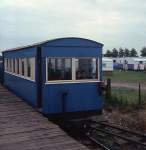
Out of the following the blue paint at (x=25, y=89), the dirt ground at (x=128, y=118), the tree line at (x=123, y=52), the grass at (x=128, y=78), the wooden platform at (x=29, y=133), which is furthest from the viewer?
the tree line at (x=123, y=52)

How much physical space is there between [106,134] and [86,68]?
242 centimetres

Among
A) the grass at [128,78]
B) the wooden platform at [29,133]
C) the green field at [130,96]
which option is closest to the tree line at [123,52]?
the grass at [128,78]

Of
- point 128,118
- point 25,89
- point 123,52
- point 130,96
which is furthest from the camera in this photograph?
point 123,52

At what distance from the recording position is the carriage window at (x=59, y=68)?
37.7 ft

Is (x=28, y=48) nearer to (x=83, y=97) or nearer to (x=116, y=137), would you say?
(x=83, y=97)

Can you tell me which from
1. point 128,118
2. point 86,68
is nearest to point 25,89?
point 86,68

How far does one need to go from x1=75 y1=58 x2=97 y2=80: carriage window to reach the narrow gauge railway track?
5.14ft

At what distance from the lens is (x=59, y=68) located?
38.2 ft

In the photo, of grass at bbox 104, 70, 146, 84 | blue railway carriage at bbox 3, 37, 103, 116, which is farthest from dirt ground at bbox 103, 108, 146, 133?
grass at bbox 104, 70, 146, 84

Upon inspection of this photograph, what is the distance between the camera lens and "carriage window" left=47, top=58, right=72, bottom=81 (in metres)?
11.5

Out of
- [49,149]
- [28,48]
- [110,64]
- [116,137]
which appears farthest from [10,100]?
[110,64]

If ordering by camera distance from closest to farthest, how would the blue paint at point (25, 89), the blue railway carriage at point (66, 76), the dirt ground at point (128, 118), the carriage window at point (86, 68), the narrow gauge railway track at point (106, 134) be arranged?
the narrow gauge railway track at point (106, 134), the blue railway carriage at point (66, 76), the carriage window at point (86, 68), the blue paint at point (25, 89), the dirt ground at point (128, 118)

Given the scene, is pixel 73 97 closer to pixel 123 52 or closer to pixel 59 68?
pixel 59 68

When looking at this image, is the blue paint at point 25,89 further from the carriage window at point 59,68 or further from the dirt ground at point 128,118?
the dirt ground at point 128,118
